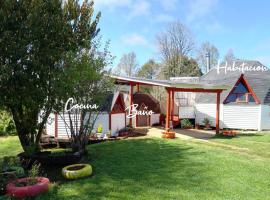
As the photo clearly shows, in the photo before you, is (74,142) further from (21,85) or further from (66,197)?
(66,197)

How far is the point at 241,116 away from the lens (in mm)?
20875

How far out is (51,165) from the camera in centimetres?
975

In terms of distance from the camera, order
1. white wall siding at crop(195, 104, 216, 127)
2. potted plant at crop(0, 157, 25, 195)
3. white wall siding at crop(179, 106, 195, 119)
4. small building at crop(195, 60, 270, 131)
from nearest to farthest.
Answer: potted plant at crop(0, 157, 25, 195) < small building at crop(195, 60, 270, 131) < white wall siding at crop(195, 104, 216, 127) < white wall siding at crop(179, 106, 195, 119)

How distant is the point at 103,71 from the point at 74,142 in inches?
123

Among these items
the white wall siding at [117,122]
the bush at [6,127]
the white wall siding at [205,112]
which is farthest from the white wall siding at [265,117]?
the bush at [6,127]

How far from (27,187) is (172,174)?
4.03 metres

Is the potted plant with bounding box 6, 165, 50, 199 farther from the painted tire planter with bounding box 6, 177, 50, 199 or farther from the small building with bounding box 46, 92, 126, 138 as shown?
the small building with bounding box 46, 92, 126, 138

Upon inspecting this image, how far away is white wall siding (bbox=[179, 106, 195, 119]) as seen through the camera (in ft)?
75.7

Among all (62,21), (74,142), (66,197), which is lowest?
(66,197)

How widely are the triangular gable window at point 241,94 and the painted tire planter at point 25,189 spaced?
56.0 ft

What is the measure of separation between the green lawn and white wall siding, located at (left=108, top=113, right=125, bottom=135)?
15.8 feet

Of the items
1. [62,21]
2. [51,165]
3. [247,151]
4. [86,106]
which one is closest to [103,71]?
[86,106]

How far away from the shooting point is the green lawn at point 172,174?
22.4 feet

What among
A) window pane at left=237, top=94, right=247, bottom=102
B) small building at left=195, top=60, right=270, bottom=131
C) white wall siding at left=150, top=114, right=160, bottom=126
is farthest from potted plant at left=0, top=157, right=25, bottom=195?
window pane at left=237, top=94, right=247, bottom=102
